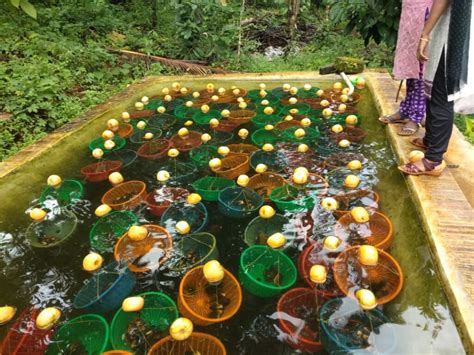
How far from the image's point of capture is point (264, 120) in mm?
4578

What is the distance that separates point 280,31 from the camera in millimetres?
10500

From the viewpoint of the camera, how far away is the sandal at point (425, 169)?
2812mm

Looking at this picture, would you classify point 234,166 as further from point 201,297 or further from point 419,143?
point 419,143

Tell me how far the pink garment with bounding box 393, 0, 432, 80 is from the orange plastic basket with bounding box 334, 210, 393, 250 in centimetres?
160

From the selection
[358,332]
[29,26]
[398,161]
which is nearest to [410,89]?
[398,161]

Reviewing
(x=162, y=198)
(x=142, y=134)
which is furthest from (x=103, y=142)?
(x=162, y=198)

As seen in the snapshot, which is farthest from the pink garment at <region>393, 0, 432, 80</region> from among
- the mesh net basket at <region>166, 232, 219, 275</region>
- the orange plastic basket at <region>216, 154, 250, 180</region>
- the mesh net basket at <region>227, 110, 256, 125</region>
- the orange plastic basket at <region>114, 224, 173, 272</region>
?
the orange plastic basket at <region>114, 224, 173, 272</region>

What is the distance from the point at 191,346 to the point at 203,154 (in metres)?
2.34

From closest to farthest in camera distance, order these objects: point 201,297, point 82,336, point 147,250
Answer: point 82,336 < point 201,297 < point 147,250

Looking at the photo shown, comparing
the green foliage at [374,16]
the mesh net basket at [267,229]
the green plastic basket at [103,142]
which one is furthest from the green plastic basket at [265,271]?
the green foliage at [374,16]

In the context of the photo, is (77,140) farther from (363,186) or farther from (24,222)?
(363,186)

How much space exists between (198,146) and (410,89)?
8.16 ft

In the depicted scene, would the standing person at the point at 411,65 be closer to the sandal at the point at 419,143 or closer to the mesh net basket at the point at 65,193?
the sandal at the point at 419,143

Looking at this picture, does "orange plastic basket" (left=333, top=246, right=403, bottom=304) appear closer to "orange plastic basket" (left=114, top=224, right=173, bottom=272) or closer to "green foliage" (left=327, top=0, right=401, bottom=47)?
"orange plastic basket" (left=114, top=224, right=173, bottom=272)
